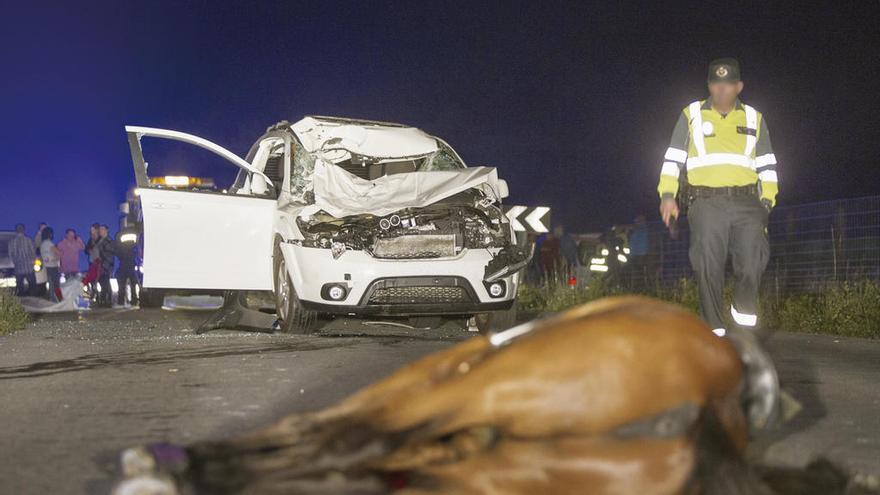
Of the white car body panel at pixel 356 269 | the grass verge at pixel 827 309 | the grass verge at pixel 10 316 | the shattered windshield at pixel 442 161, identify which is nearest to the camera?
the white car body panel at pixel 356 269

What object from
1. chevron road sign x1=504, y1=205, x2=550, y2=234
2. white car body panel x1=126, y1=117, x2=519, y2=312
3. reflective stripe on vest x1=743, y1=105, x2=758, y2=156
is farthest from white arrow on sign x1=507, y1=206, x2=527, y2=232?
reflective stripe on vest x1=743, y1=105, x2=758, y2=156

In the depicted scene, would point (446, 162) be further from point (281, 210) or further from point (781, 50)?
point (781, 50)

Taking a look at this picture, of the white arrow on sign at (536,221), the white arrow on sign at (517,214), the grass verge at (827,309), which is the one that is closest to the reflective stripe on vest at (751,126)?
the grass verge at (827,309)

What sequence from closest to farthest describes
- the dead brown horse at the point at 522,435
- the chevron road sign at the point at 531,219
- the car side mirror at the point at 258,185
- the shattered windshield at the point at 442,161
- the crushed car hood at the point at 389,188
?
the dead brown horse at the point at 522,435
the crushed car hood at the point at 389,188
the car side mirror at the point at 258,185
the shattered windshield at the point at 442,161
the chevron road sign at the point at 531,219

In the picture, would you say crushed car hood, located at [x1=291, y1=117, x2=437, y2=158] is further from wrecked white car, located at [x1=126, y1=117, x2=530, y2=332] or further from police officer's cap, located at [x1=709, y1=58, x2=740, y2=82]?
police officer's cap, located at [x1=709, y1=58, x2=740, y2=82]

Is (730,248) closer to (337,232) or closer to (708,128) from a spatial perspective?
(708,128)

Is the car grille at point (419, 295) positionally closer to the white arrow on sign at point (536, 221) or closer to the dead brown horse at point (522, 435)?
the white arrow on sign at point (536, 221)

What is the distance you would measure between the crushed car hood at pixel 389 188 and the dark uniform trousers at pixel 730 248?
2.81 m

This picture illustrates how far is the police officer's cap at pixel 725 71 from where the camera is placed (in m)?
7.31

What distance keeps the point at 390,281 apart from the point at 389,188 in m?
1.25

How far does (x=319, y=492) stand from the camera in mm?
2412

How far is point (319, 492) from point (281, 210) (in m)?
7.53

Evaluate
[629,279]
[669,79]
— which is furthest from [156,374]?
[669,79]

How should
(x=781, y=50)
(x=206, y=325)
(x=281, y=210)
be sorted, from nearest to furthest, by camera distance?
(x=281, y=210), (x=206, y=325), (x=781, y=50)
